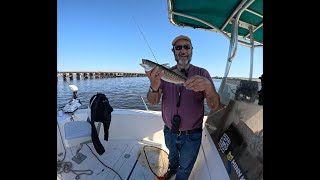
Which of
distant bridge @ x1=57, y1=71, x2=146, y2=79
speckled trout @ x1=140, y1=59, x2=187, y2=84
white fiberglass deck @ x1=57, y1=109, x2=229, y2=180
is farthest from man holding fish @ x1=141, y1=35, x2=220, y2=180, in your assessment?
distant bridge @ x1=57, y1=71, x2=146, y2=79

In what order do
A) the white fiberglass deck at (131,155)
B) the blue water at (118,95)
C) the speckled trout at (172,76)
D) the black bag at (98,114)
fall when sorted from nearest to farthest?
the speckled trout at (172,76) → the white fiberglass deck at (131,155) → the black bag at (98,114) → the blue water at (118,95)

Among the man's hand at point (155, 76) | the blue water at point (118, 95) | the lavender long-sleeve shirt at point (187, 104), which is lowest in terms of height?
the blue water at point (118, 95)

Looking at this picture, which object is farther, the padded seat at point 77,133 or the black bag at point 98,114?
the black bag at point 98,114

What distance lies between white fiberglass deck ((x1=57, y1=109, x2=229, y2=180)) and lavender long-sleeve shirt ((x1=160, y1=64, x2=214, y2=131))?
0.44 m

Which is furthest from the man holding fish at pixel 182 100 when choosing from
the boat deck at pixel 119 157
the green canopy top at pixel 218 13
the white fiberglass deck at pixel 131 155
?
the boat deck at pixel 119 157

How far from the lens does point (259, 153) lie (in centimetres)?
136

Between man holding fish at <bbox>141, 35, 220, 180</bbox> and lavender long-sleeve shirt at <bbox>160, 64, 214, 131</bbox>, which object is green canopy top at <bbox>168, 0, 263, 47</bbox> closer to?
man holding fish at <bbox>141, 35, 220, 180</bbox>

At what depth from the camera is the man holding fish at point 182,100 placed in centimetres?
223

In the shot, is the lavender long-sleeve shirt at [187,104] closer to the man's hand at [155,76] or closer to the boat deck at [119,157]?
the man's hand at [155,76]

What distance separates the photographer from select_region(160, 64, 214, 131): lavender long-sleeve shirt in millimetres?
2242

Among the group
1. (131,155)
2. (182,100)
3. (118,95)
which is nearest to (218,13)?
(182,100)
